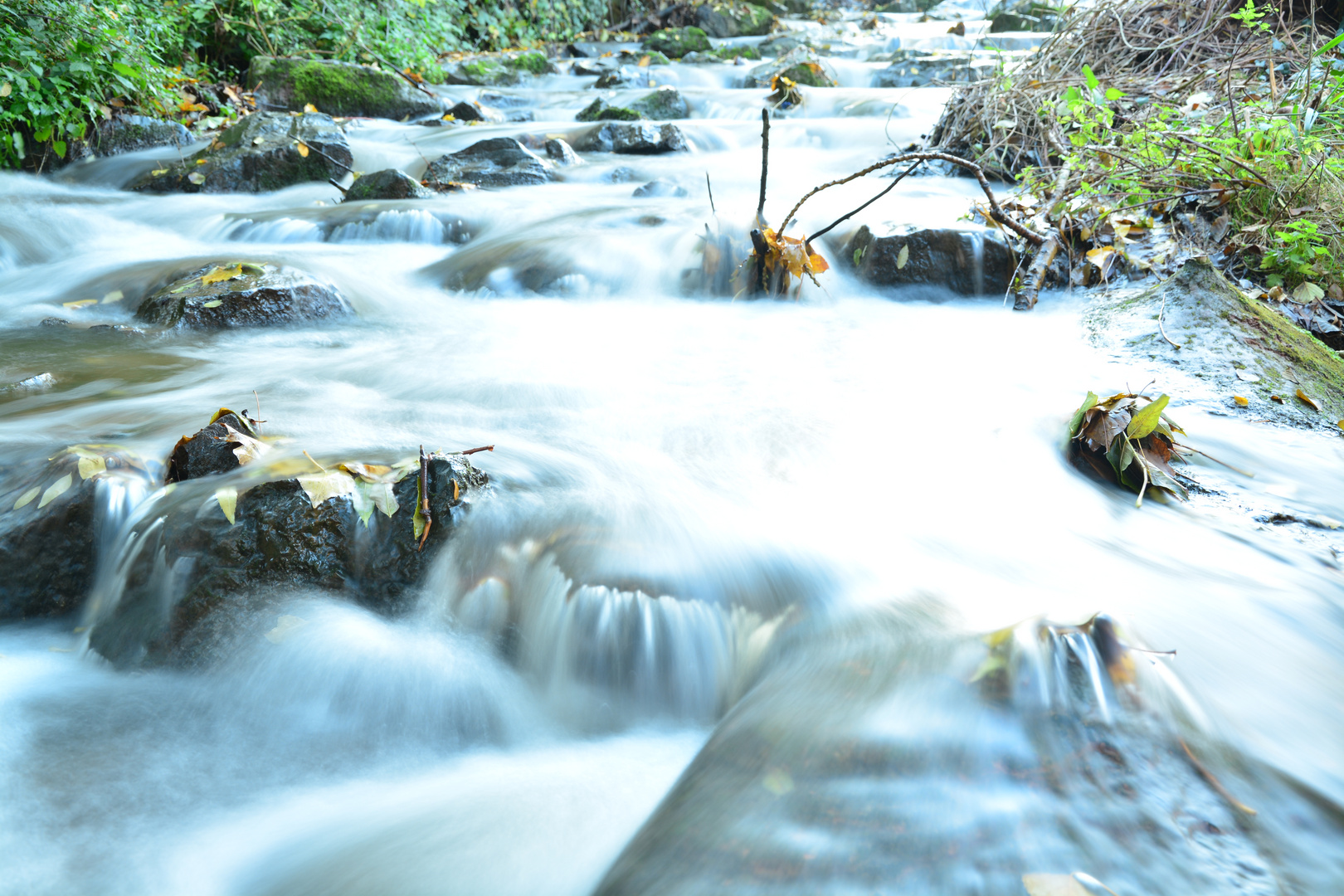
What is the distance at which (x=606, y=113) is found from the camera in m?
9.59

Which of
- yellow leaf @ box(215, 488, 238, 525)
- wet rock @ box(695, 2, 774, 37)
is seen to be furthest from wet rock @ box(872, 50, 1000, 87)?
yellow leaf @ box(215, 488, 238, 525)

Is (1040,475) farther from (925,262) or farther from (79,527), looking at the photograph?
(79,527)

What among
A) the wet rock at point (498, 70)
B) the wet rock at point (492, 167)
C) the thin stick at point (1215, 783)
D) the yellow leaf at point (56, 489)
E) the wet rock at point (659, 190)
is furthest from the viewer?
the wet rock at point (498, 70)

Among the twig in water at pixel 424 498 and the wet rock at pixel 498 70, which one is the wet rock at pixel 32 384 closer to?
the twig in water at pixel 424 498

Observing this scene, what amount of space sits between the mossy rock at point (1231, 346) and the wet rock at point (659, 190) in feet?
12.9

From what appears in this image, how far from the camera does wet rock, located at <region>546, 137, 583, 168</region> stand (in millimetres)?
7625

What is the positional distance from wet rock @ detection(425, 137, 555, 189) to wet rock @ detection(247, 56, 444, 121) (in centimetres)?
286

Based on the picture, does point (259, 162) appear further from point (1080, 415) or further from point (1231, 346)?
point (1231, 346)

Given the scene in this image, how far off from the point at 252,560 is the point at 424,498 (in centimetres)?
44

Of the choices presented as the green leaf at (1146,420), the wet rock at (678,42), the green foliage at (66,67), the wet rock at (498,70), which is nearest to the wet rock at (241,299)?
the green foliage at (66,67)

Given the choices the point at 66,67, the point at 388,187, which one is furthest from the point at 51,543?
the point at 66,67

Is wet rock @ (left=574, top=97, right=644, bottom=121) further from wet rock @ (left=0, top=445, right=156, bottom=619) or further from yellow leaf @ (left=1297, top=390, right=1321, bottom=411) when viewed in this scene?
wet rock @ (left=0, top=445, right=156, bottom=619)

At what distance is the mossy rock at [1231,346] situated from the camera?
9.72ft

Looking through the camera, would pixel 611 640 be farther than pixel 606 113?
No
